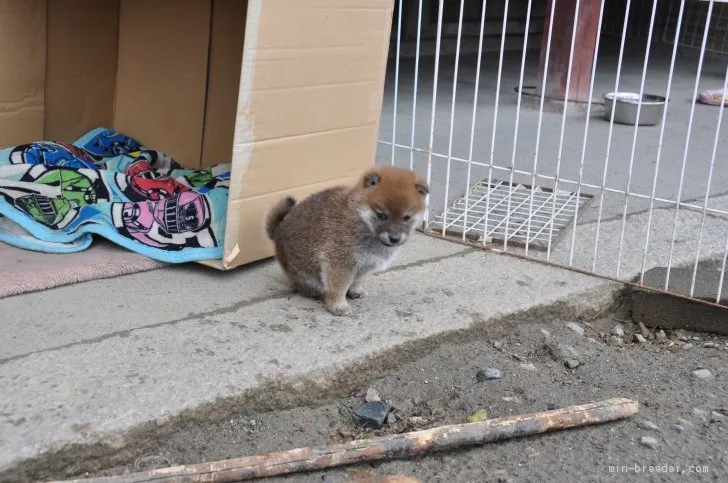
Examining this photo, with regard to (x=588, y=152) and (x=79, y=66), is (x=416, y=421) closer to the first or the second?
(x=79, y=66)

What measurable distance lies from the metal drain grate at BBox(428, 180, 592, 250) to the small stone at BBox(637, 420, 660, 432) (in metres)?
1.41

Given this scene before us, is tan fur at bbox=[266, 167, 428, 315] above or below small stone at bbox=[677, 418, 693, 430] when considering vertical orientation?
above

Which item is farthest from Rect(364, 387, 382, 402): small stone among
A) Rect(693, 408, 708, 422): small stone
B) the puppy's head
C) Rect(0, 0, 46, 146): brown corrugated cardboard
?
Rect(0, 0, 46, 146): brown corrugated cardboard

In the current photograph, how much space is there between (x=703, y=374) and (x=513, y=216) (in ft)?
5.08

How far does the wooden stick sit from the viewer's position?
7.67ft

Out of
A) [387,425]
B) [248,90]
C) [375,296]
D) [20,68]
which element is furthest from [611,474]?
[20,68]

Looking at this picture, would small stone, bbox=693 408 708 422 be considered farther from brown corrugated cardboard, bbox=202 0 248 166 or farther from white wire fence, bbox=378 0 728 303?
brown corrugated cardboard, bbox=202 0 248 166

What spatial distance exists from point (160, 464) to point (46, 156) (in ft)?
8.40

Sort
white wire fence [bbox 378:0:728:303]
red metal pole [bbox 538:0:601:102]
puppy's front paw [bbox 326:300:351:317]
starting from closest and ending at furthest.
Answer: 1. puppy's front paw [bbox 326:300:351:317]
2. white wire fence [bbox 378:0:728:303]
3. red metal pole [bbox 538:0:601:102]

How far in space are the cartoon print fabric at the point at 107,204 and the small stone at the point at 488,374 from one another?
4.18 ft

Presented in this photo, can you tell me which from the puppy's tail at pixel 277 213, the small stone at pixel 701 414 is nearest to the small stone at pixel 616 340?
the small stone at pixel 701 414

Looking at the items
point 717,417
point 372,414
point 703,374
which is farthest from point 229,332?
point 703,374

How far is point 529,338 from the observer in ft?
11.5

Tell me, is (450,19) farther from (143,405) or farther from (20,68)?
(143,405)
